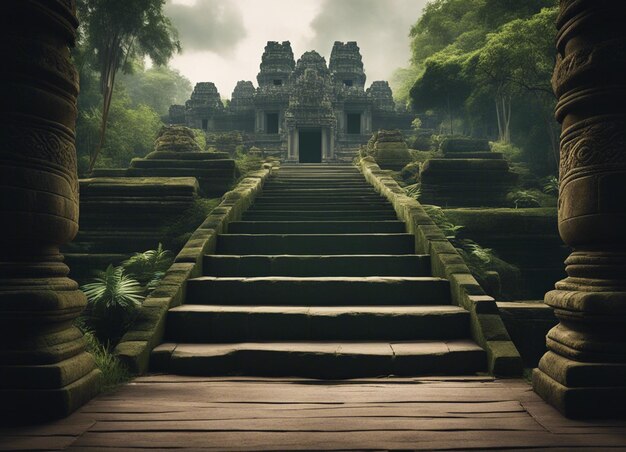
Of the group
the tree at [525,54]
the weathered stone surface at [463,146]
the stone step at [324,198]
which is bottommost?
the stone step at [324,198]

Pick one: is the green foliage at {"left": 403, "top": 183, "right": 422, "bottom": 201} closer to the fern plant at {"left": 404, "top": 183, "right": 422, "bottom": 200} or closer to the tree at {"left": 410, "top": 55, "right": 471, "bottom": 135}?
the fern plant at {"left": 404, "top": 183, "right": 422, "bottom": 200}

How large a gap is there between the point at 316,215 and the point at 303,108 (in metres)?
20.7

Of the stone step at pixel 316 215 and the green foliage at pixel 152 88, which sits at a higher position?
the green foliage at pixel 152 88

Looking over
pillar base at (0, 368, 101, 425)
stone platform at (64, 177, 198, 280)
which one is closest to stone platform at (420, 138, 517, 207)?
stone platform at (64, 177, 198, 280)

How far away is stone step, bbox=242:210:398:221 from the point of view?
765 cm

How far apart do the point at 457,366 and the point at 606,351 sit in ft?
3.99

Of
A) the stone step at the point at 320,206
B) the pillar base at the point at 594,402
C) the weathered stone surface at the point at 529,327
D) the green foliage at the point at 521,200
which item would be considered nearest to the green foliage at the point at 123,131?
the stone step at the point at 320,206

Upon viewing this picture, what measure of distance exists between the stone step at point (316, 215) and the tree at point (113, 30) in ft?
49.9

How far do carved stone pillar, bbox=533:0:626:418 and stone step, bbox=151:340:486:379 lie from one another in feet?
2.73

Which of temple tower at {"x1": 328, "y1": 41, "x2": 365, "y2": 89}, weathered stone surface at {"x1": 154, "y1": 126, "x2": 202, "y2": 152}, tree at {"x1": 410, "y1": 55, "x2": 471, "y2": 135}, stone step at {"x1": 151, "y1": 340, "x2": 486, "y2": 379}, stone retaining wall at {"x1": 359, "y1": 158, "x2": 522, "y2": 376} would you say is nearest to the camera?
stone retaining wall at {"x1": 359, "y1": 158, "x2": 522, "y2": 376}

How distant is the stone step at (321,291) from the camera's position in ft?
15.5

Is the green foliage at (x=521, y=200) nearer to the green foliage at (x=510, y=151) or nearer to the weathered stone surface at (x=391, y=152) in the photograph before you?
the weathered stone surface at (x=391, y=152)

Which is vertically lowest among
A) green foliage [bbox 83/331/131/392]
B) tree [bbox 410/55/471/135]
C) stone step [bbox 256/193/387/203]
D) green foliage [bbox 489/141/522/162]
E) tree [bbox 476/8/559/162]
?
green foliage [bbox 83/331/131/392]

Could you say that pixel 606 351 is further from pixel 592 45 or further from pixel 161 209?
pixel 161 209
